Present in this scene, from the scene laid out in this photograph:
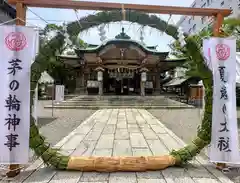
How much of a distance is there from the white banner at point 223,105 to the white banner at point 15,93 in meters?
2.74

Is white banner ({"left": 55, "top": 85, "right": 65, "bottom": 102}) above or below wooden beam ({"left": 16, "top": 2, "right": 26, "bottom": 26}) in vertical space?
below

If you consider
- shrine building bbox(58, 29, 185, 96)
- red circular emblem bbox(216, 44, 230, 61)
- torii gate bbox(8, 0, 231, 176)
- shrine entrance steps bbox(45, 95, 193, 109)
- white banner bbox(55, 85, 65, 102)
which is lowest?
shrine entrance steps bbox(45, 95, 193, 109)

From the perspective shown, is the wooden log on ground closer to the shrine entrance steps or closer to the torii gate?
the torii gate

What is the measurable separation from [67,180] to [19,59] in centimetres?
181

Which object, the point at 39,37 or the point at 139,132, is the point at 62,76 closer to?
the point at 139,132

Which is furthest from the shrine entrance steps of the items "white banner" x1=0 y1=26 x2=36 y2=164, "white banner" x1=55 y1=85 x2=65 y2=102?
"white banner" x1=0 y1=26 x2=36 y2=164

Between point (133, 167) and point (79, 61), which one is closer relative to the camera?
point (133, 167)

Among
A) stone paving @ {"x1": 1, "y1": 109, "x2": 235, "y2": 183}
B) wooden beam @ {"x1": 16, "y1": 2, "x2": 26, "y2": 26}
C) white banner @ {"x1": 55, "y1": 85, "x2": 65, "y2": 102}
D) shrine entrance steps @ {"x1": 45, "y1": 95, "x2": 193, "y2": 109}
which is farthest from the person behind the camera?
white banner @ {"x1": 55, "y1": 85, "x2": 65, "y2": 102}

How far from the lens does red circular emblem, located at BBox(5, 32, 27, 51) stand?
11.1 feet

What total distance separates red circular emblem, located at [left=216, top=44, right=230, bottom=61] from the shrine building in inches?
653

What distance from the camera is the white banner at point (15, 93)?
3.33 m

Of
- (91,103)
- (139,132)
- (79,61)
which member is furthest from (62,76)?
(139,132)

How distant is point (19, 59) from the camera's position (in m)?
3.40

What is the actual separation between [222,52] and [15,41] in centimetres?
307
